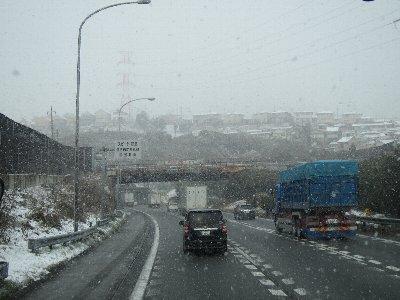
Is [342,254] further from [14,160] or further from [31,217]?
[14,160]

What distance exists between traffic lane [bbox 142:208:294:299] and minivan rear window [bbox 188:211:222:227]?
4.38 ft

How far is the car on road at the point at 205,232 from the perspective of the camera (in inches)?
720

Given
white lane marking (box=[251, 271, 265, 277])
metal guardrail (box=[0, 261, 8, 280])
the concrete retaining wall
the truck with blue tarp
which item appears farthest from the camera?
the concrete retaining wall

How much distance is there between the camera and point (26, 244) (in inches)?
727

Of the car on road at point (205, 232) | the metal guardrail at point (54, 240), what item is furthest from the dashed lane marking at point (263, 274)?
the metal guardrail at point (54, 240)

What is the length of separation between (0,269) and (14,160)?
59.6 feet

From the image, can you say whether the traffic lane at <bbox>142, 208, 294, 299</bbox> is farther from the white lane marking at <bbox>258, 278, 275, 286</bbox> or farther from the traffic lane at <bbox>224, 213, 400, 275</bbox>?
the traffic lane at <bbox>224, 213, 400, 275</bbox>

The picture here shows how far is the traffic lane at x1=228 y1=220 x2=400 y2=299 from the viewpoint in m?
9.93

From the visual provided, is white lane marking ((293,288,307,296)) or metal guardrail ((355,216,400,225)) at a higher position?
white lane marking ((293,288,307,296))

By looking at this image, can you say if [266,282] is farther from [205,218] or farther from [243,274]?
[205,218]

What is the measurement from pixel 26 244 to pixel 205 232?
21.0 feet

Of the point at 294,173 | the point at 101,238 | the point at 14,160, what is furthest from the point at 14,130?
the point at 294,173

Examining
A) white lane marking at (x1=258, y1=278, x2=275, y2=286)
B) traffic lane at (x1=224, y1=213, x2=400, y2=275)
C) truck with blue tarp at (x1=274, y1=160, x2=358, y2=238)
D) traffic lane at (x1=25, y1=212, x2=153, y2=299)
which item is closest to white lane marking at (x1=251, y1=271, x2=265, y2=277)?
white lane marking at (x1=258, y1=278, x2=275, y2=286)

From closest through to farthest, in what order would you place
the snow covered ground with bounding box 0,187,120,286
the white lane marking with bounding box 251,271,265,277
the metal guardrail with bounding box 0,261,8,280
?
the metal guardrail with bounding box 0,261,8,280 < the white lane marking with bounding box 251,271,265,277 < the snow covered ground with bounding box 0,187,120,286
